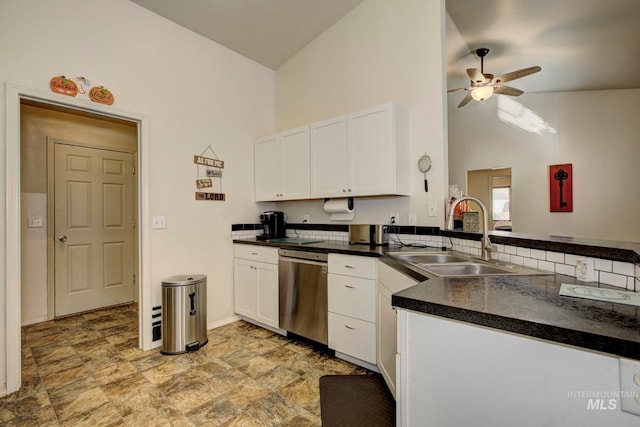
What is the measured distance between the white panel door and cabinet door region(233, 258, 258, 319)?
1.79 metres

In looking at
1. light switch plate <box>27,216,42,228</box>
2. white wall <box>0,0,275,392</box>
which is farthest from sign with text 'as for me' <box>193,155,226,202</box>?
light switch plate <box>27,216,42,228</box>

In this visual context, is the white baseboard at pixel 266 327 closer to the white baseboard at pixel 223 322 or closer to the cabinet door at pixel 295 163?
the white baseboard at pixel 223 322

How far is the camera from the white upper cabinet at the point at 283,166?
302 centimetres

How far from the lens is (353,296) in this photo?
223cm

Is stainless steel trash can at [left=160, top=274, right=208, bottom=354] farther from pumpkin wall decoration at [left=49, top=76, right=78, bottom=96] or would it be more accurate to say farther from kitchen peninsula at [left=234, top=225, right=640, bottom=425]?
kitchen peninsula at [left=234, top=225, right=640, bottom=425]

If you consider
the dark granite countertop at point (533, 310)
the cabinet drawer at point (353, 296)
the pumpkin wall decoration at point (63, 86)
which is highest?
the pumpkin wall decoration at point (63, 86)

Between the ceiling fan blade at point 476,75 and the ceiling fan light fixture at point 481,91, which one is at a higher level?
the ceiling fan blade at point 476,75

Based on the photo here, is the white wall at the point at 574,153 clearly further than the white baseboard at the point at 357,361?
Yes

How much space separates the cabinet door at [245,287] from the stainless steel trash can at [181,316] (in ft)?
1.81

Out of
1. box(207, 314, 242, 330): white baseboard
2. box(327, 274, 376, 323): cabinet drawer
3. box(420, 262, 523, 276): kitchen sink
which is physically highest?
box(420, 262, 523, 276): kitchen sink

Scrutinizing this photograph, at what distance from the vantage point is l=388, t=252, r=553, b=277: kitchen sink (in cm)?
139

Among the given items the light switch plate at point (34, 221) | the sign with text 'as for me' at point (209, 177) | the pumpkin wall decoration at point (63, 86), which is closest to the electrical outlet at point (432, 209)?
the sign with text 'as for me' at point (209, 177)

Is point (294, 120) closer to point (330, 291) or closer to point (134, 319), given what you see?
point (330, 291)

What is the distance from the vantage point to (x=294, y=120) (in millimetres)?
3576
